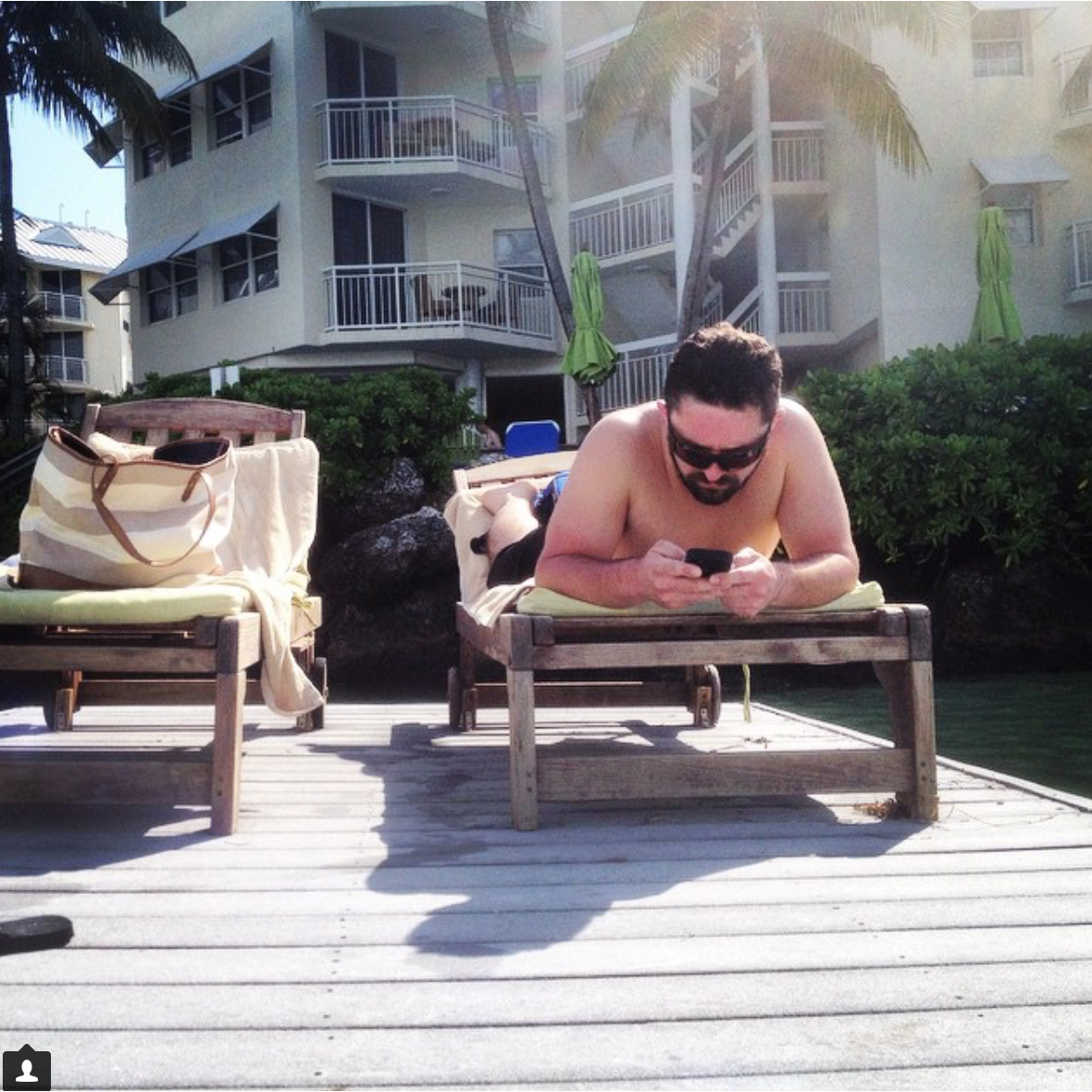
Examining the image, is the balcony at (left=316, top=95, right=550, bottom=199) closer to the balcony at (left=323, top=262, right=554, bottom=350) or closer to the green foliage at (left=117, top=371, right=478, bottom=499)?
the balcony at (left=323, top=262, right=554, bottom=350)

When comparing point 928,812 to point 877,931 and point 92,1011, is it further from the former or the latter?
point 92,1011

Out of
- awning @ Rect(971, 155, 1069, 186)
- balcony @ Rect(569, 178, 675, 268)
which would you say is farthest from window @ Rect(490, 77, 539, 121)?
awning @ Rect(971, 155, 1069, 186)

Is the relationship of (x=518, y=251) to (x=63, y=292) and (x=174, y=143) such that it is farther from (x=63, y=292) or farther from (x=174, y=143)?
(x=63, y=292)

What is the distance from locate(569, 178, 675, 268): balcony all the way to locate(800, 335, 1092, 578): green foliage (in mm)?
9271

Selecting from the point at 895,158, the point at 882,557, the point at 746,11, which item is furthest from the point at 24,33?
the point at 882,557

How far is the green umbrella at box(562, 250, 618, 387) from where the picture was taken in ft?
51.0

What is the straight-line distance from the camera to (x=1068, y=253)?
17.4 m

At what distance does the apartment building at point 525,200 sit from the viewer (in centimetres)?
1736

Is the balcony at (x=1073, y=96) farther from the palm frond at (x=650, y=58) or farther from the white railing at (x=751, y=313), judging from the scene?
the palm frond at (x=650, y=58)

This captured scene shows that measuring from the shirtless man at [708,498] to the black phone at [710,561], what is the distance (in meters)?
0.02

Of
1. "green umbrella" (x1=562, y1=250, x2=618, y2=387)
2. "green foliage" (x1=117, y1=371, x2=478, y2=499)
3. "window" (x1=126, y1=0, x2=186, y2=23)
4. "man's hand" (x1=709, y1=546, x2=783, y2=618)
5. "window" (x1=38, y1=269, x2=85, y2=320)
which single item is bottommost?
"man's hand" (x1=709, y1=546, x2=783, y2=618)

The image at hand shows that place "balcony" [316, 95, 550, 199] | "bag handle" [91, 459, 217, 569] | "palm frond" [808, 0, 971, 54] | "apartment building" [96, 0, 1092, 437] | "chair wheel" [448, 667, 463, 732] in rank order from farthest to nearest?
"balcony" [316, 95, 550, 199] < "apartment building" [96, 0, 1092, 437] < "palm frond" [808, 0, 971, 54] < "chair wheel" [448, 667, 463, 732] < "bag handle" [91, 459, 217, 569]

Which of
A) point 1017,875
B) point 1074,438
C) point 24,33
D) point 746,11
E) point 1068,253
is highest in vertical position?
point 24,33

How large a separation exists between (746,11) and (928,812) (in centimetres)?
1429
